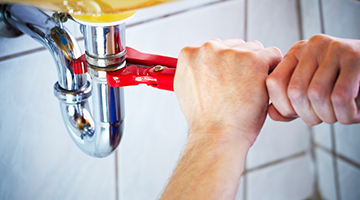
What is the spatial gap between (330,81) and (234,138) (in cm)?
9

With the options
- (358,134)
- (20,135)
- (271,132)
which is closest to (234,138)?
(20,135)

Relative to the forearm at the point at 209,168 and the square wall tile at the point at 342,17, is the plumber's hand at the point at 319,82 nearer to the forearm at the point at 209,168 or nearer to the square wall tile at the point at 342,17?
the forearm at the point at 209,168

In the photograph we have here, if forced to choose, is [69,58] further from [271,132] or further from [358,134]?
[358,134]

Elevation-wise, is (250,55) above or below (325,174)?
above

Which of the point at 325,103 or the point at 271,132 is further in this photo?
the point at 271,132

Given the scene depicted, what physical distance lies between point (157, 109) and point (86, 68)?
0.21 meters

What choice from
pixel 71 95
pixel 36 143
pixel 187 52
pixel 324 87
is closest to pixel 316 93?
pixel 324 87

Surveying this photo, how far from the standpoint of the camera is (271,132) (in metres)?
0.65

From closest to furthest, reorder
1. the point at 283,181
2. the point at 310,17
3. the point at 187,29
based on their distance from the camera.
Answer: the point at 187,29 → the point at 310,17 → the point at 283,181

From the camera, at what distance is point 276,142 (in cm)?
67

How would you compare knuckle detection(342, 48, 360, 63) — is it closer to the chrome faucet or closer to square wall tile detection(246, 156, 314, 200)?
the chrome faucet

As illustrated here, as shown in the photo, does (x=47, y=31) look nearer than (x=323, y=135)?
Yes

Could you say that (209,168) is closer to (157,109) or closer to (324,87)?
(324,87)

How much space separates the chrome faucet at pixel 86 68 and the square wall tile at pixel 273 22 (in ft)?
1.05
